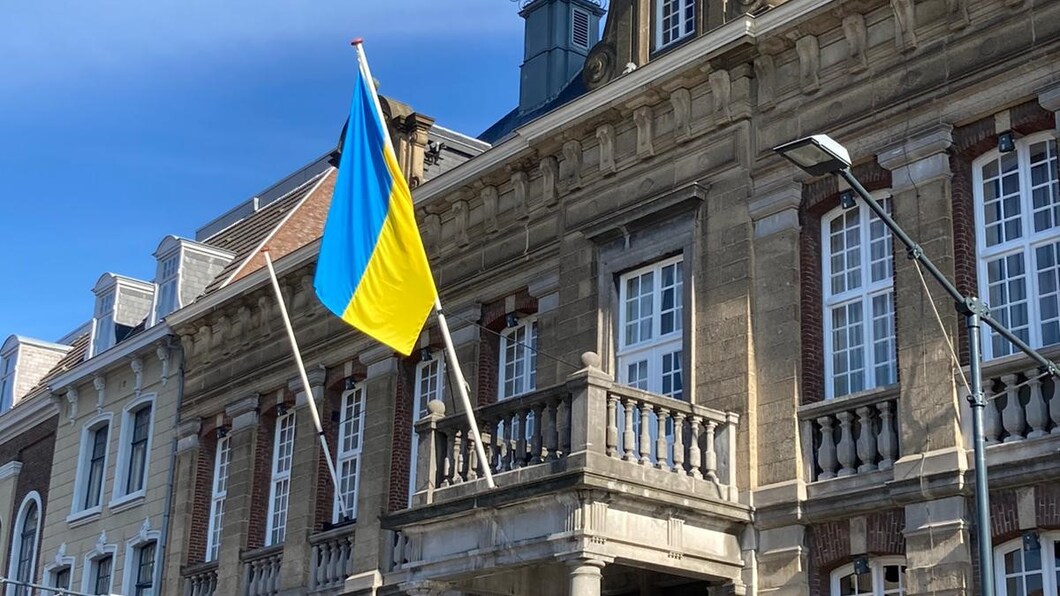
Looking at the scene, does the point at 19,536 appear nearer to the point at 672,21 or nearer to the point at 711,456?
the point at 672,21

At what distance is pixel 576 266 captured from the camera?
20.3 meters

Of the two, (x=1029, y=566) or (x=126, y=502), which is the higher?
(x=126, y=502)

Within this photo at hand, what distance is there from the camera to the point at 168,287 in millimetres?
31469

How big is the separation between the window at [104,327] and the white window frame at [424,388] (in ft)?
38.9

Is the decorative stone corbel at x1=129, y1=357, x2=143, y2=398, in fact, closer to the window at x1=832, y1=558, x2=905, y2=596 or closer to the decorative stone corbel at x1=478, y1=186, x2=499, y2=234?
the decorative stone corbel at x1=478, y1=186, x2=499, y2=234

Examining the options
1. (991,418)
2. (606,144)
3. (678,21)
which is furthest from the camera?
(678,21)

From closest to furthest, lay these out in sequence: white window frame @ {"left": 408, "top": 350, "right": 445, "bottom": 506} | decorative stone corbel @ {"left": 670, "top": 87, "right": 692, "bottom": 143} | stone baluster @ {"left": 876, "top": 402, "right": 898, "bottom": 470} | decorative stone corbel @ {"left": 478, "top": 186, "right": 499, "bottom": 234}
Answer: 1. stone baluster @ {"left": 876, "top": 402, "right": 898, "bottom": 470}
2. decorative stone corbel @ {"left": 670, "top": 87, "right": 692, "bottom": 143}
3. decorative stone corbel @ {"left": 478, "top": 186, "right": 499, "bottom": 234}
4. white window frame @ {"left": 408, "top": 350, "right": 445, "bottom": 506}

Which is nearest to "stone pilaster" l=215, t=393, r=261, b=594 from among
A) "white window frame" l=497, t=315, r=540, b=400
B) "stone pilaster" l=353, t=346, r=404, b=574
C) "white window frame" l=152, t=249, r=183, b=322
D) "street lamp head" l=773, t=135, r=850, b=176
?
"stone pilaster" l=353, t=346, r=404, b=574

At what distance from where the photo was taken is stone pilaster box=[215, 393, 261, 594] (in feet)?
84.0

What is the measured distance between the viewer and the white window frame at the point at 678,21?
20344mm

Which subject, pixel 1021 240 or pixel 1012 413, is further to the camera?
pixel 1021 240

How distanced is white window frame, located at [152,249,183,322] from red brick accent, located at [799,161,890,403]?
52.8 ft

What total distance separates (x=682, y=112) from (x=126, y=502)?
48.9 feet

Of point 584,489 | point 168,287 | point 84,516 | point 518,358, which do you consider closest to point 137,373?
point 168,287
